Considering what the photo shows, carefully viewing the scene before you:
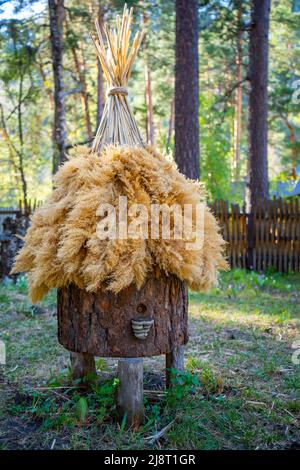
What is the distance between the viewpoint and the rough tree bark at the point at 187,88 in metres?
8.40

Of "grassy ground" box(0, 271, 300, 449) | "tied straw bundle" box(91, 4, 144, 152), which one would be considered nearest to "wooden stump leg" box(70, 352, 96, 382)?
"grassy ground" box(0, 271, 300, 449)

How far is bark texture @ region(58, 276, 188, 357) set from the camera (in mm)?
3010

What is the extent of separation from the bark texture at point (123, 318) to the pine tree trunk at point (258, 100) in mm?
7698

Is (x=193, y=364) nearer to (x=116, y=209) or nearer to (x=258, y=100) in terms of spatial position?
(x=116, y=209)

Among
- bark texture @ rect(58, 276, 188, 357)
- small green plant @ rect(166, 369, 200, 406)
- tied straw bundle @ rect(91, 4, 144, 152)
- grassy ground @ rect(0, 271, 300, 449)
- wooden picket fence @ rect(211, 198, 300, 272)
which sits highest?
tied straw bundle @ rect(91, 4, 144, 152)

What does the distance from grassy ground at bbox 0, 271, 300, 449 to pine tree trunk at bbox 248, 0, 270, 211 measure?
5405mm

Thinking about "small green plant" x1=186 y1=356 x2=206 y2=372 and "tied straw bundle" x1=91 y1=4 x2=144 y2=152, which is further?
"small green plant" x1=186 y1=356 x2=206 y2=372

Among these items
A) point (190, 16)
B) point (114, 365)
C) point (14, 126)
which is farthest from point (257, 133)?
point (14, 126)

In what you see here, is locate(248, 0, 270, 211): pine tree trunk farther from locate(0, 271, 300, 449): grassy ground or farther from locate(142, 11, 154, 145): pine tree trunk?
locate(142, 11, 154, 145): pine tree trunk

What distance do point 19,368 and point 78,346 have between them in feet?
Result: 4.52

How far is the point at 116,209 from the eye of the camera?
2.95m

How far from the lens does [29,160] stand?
23.3 meters

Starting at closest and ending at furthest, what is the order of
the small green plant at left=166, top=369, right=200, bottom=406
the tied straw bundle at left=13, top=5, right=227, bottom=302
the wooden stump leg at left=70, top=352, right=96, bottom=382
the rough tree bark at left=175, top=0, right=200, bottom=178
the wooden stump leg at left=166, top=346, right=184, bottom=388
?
the tied straw bundle at left=13, top=5, right=227, bottom=302, the small green plant at left=166, top=369, right=200, bottom=406, the wooden stump leg at left=166, top=346, right=184, bottom=388, the wooden stump leg at left=70, top=352, right=96, bottom=382, the rough tree bark at left=175, top=0, right=200, bottom=178

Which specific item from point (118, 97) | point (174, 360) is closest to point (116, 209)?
point (118, 97)
